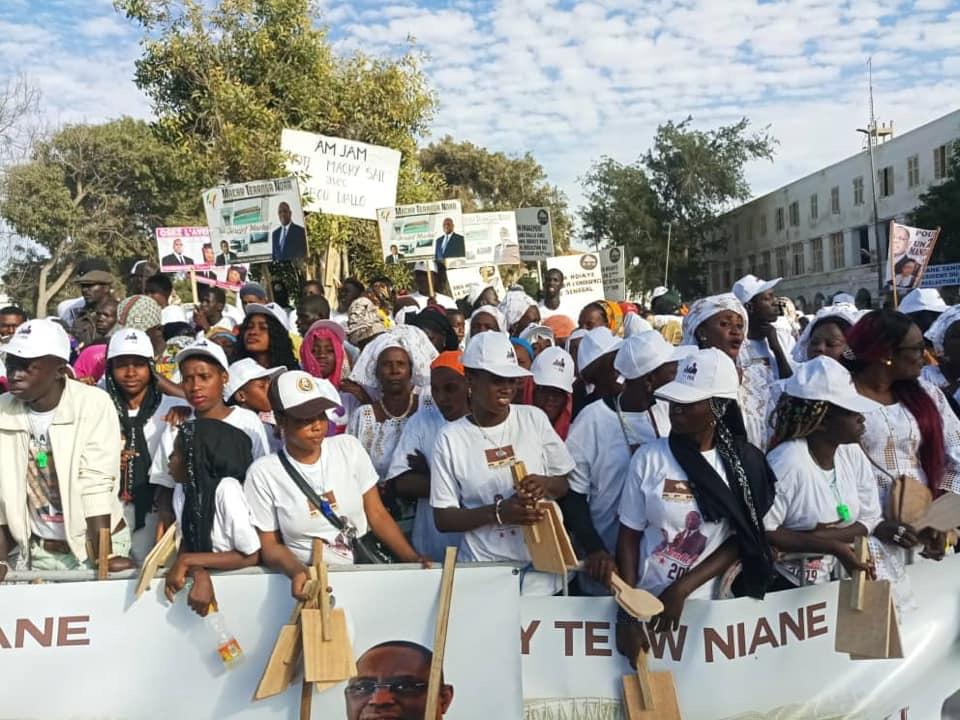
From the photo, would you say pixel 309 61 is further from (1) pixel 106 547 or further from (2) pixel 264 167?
(1) pixel 106 547

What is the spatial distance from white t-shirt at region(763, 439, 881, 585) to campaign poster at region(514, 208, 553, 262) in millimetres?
10631

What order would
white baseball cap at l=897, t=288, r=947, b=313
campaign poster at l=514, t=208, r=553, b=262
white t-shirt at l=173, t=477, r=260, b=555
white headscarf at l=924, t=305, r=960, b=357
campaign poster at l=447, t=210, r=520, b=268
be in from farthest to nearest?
campaign poster at l=514, t=208, r=553, b=262, campaign poster at l=447, t=210, r=520, b=268, white baseball cap at l=897, t=288, r=947, b=313, white headscarf at l=924, t=305, r=960, b=357, white t-shirt at l=173, t=477, r=260, b=555

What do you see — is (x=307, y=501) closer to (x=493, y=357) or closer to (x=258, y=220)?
(x=493, y=357)

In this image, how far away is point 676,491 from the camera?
3.17 meters

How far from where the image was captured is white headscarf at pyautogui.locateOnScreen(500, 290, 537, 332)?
355 inches

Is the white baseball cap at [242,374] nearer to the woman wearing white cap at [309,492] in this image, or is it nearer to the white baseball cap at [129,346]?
the white baseball cap at [129,346]

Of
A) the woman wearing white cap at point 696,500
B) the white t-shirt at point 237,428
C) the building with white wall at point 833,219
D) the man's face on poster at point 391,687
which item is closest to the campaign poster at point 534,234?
the white t-shirt at point 237,428

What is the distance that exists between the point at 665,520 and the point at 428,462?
1.19m

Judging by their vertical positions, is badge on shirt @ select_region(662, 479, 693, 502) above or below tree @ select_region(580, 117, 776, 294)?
below

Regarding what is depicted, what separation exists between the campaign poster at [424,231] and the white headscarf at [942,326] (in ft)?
22.1

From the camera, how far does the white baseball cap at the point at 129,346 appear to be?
4.42 meters

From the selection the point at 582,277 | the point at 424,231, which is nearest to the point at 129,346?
the point at 424,231

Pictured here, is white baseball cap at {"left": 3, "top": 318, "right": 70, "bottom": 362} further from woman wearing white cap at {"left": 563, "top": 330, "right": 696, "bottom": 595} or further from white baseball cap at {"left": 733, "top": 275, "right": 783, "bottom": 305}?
white baseball cap at {"left": 733, "top": 275, "right": 783, "bottom": 305}

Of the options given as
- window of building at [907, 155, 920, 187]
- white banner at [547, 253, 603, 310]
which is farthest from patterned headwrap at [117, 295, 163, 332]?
window of building at [907, 155, 920, 187]
